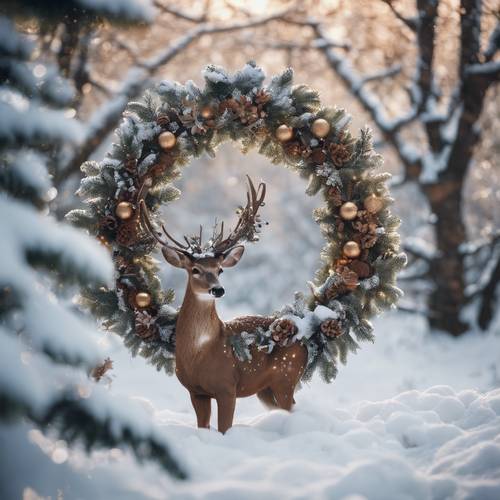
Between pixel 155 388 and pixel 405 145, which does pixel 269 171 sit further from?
pixel 155 388

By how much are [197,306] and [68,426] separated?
1.41 m

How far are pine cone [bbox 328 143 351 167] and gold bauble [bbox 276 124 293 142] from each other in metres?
0.30

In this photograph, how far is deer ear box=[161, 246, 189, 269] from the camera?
3.43 metres

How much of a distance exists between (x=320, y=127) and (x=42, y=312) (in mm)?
2415

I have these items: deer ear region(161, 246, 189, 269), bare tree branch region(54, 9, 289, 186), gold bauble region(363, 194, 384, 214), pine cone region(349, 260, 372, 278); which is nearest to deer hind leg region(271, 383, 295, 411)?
pine cone region(349, 260, 372, 278)

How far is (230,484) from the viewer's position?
2525 millimetres

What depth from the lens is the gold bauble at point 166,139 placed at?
3750 mm

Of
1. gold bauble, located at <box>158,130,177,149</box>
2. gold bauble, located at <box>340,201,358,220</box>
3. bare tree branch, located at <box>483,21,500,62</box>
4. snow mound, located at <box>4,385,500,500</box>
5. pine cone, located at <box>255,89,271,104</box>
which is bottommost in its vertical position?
snow mound, located at <box>4,385,500,500</box>

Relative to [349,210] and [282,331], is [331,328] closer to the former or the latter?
[282,331]

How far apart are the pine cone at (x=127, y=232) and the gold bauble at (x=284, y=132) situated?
118cm

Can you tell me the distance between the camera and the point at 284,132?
3.79m

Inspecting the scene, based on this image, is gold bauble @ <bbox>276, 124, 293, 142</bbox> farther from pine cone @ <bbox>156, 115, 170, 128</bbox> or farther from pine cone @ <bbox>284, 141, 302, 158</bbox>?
pine cone @ <bbox>156, 115, 170, 128</bbox>

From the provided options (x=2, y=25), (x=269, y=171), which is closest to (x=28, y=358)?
(x=2, y=25)

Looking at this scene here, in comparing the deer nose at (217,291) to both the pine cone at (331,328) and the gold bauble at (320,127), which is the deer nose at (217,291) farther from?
the gold bauble at (320,127)
